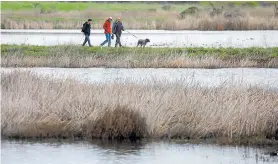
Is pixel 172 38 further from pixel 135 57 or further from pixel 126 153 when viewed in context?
pixel 126 153

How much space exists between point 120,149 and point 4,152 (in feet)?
7.16

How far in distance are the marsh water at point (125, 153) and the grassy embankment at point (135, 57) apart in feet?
47.1

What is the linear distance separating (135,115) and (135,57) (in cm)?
1622

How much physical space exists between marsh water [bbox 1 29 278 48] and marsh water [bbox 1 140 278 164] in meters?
22.1

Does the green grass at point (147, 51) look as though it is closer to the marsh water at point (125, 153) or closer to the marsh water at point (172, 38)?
the marsh water at point (172, 38)

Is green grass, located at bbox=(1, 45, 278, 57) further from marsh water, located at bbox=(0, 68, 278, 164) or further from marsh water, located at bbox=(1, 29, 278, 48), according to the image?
marsh water, located at bbox=(0, 68, 278, 164)

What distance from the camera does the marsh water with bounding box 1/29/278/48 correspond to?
41.3m

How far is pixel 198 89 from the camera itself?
1895cm

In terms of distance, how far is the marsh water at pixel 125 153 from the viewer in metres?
15.5

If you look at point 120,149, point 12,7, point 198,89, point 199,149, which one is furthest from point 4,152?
point 12,7

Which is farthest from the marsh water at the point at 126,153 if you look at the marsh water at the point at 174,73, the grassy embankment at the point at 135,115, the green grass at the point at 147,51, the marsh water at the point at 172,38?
the marsh water at the point at 172,38

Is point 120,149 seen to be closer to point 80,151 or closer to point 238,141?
point 80,151

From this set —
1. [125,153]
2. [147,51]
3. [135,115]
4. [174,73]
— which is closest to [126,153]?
[125,153]

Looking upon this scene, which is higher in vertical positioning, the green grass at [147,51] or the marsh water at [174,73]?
the green grass at [147,51]
